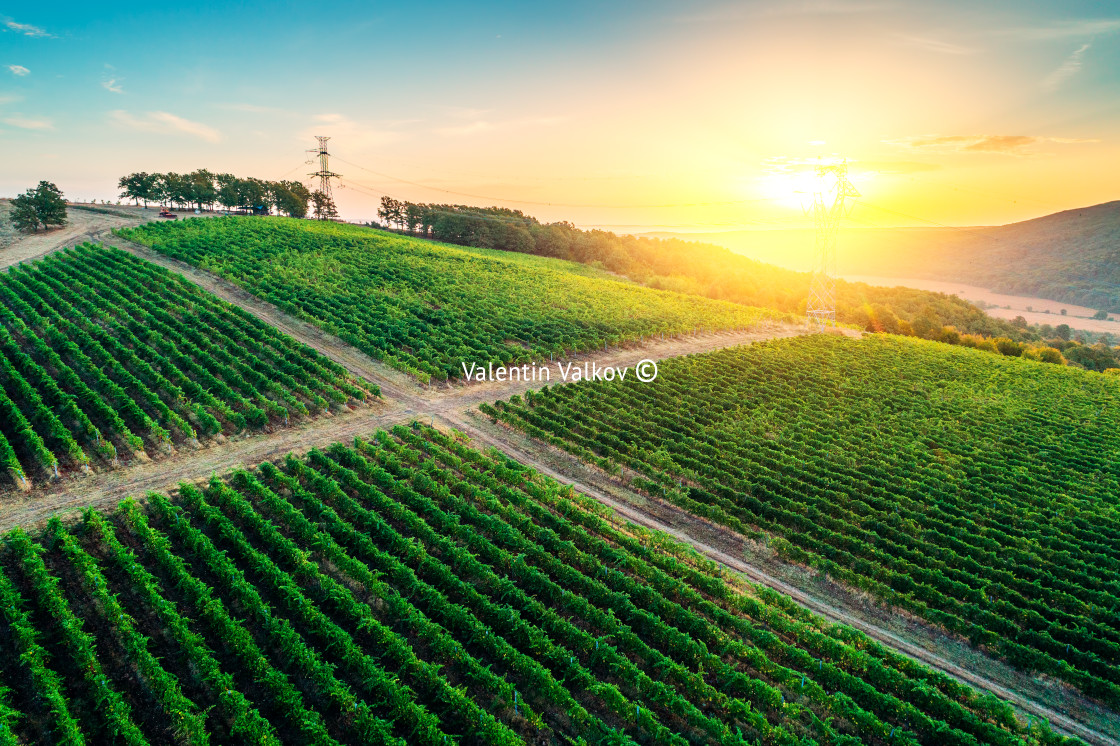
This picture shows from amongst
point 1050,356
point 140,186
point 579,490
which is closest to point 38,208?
point 140,186

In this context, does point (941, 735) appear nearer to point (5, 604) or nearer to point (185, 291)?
point (5, 604)

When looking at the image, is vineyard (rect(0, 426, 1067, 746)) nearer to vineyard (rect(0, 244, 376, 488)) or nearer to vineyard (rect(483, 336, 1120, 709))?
vineyard (rect(483, 336, 1120, 709))

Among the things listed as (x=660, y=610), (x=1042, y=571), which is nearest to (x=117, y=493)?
(x=660, y=610)

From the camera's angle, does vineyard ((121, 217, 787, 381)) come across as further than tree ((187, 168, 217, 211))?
No

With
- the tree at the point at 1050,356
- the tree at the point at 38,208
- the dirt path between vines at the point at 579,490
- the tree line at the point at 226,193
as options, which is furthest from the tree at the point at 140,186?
the tree at the point at 1050,356

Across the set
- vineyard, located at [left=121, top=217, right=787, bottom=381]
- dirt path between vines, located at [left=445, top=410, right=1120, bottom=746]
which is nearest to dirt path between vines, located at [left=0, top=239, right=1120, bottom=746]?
dirt path between vines, located at [left=445, top=410, right=1120, bottom=746]

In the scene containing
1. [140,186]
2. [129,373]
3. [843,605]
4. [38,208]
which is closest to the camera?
[843,605]

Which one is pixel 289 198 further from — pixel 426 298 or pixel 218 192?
pixel 426 298

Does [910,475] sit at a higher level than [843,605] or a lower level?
higher
